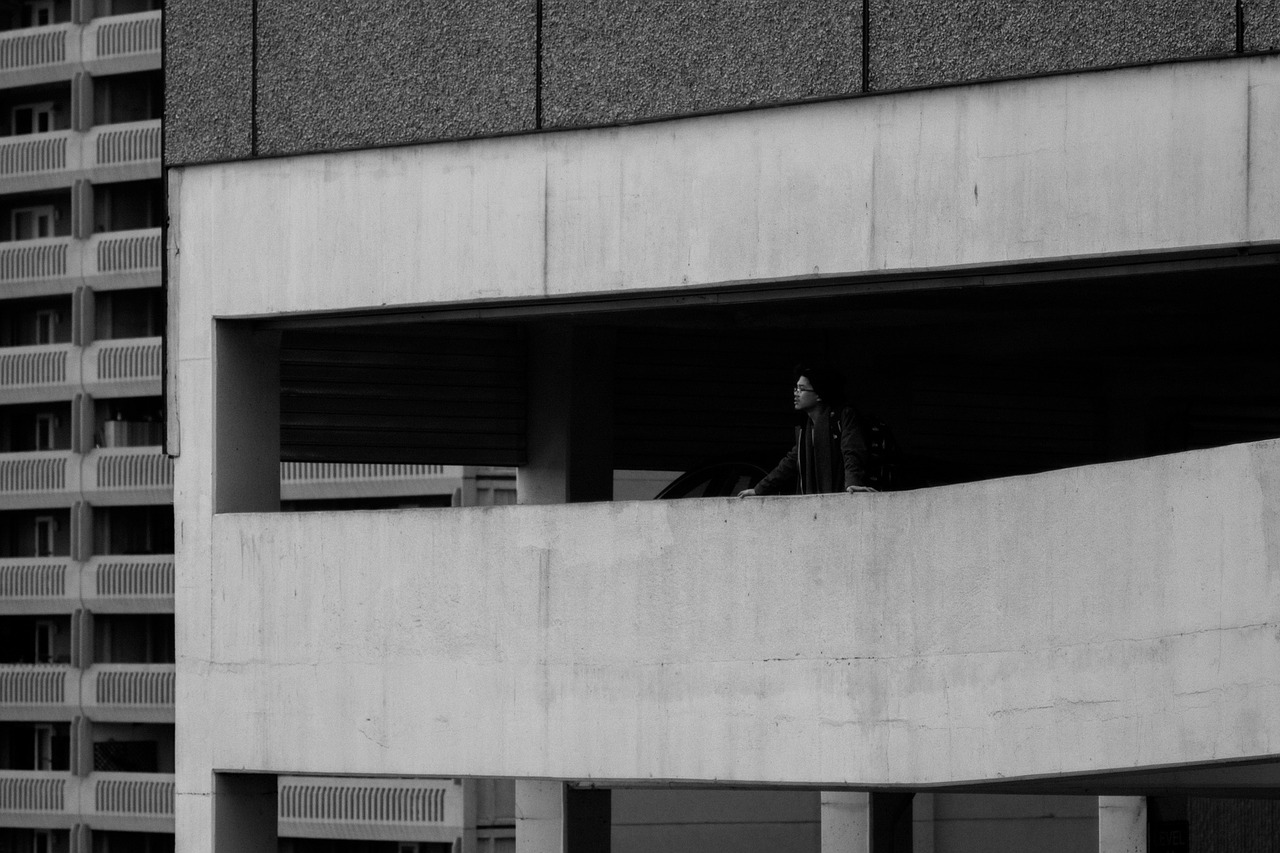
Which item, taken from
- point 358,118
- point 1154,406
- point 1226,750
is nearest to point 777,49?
point 358,118

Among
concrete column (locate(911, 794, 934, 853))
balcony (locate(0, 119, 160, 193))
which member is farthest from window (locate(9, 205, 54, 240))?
concrete column (locate(911, 794, 934, 853))

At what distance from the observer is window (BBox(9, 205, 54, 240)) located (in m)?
52.8

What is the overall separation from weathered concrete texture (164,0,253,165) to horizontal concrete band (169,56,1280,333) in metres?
0.22

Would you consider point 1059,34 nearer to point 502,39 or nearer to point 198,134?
point 502,39

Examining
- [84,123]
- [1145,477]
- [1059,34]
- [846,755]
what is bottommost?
[846,755]

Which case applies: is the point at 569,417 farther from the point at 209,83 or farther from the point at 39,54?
the point at 39,54

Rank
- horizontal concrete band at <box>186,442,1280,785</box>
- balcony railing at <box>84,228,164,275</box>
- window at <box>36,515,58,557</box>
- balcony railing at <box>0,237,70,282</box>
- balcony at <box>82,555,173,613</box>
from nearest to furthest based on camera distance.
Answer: horizontal concrete band at <box>186,442,1280,785</box>
balcony at <box>82,555,173,613</box>
balcony railing at <box>84,228,164,275</box>
balcony railing at <box>0,237,70,282</box>
window at <box>36,515,58,557</box>

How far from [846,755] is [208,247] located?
6092 mm

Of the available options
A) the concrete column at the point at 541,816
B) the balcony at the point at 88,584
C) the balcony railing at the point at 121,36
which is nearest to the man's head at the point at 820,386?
the concrete column at the point at 541,816

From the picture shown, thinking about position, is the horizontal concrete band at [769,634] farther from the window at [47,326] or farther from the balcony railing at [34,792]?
the window at [47,326]

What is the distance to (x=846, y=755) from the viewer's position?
14391 mm

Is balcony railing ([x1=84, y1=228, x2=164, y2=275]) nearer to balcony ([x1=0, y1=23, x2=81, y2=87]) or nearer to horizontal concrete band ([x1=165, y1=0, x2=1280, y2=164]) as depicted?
balcony ([x1=0, y1=23, x2=81, y2=87])

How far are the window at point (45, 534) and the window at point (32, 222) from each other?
6.20 metres

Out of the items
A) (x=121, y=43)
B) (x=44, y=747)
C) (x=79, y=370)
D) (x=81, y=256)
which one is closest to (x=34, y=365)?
(x=79, y=370)
